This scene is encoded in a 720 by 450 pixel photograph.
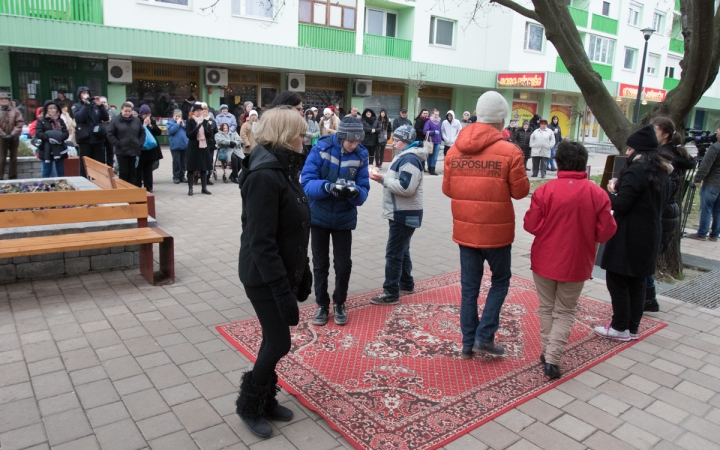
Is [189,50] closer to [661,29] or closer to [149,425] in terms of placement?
[149,425]

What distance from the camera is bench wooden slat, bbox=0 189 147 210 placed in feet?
18.4

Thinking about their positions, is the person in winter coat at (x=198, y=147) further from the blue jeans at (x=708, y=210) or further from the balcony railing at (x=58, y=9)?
the balcony railing at (x=58, y=9)

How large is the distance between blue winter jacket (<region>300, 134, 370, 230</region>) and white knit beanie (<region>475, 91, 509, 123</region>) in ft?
3.80

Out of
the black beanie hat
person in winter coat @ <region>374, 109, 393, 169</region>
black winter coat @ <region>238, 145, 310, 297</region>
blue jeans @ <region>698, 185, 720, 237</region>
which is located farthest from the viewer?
person in winter coat @ <region>374, 109, 393, 169</region>

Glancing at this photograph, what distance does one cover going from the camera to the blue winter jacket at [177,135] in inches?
474

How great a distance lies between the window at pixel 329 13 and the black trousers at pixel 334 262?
68.2 feet

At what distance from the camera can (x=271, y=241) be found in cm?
296

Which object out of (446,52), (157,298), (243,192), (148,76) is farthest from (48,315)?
(446,52)

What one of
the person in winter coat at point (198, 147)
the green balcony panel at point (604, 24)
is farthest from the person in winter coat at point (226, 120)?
the green balcony panel at point (604, 24)

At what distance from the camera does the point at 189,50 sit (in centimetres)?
1903

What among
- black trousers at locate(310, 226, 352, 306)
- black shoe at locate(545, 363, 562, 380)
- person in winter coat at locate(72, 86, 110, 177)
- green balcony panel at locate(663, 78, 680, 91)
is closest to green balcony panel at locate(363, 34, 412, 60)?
person in winter coat at locate(72, 86, 110, 177)

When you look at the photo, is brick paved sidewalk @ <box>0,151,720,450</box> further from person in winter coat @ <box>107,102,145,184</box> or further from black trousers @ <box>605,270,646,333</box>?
person in winter coat @ <box>107,102,145,184</box>

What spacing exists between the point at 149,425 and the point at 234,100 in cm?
2124

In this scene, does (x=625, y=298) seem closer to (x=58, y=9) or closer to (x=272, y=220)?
(x=272, y=220)
